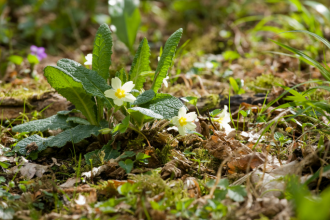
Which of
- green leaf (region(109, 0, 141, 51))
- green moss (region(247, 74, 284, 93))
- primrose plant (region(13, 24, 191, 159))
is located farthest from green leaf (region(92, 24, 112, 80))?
green leaf (region(109, 0, 141, 51))

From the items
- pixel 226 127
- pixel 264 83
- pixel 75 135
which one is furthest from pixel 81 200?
pixel 264 83

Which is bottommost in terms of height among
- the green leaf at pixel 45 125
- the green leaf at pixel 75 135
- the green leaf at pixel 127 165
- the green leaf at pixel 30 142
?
the green leaf at pixel 127 165

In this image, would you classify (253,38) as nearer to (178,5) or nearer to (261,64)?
(261,64)

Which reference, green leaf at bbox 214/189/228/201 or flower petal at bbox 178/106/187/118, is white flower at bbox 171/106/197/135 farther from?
green leaf at bbox 214/189/228/201

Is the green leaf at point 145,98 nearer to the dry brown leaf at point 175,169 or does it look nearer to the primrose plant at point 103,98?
the primrose plant at point 103,98

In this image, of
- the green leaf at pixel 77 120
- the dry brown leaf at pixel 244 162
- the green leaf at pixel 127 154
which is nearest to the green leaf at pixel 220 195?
the dry brown leaf at pixel 244 162

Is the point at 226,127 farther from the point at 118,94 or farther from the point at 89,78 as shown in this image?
the point at 89,78
